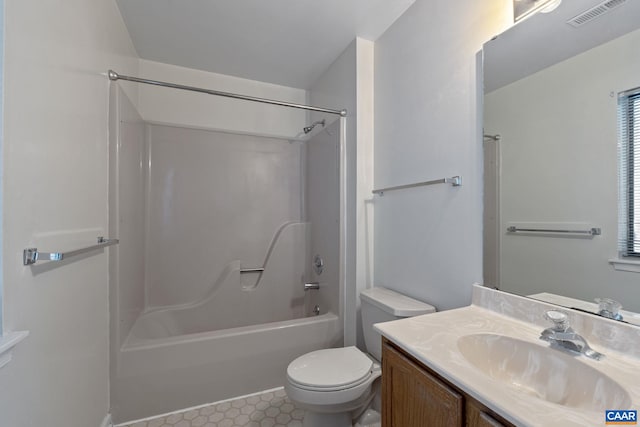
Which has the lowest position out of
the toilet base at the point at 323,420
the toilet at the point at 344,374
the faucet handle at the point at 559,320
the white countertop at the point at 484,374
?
the toilet base at the point at 323,420

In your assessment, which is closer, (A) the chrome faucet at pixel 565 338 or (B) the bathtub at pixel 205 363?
(A) the chrome faucet at pixel 565 338

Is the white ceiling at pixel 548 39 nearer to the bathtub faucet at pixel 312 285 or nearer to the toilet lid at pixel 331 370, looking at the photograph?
the toilet lid at pixel 331 370

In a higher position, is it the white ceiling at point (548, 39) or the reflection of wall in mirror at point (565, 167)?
the white ceiling at point (548, 39)

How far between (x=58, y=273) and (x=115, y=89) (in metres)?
1.08

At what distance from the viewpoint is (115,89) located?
153 centimetres

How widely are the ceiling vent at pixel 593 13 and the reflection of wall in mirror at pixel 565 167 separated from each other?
11 cm

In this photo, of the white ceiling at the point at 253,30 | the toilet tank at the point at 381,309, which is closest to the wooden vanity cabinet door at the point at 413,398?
the toilet tank at the point at 381,309

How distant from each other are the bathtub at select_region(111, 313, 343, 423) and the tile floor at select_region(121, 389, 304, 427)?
0.04 metres

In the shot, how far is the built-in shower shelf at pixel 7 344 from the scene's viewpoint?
644 mm

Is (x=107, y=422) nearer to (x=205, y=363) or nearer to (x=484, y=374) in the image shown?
(x=205, y=363)

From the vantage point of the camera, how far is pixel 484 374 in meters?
0.67

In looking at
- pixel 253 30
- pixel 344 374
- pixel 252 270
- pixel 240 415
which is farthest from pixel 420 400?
pixel 253 30

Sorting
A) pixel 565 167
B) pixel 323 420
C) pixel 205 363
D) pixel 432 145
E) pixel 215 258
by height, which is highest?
pixel 432 145

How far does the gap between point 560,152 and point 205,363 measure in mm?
2017
